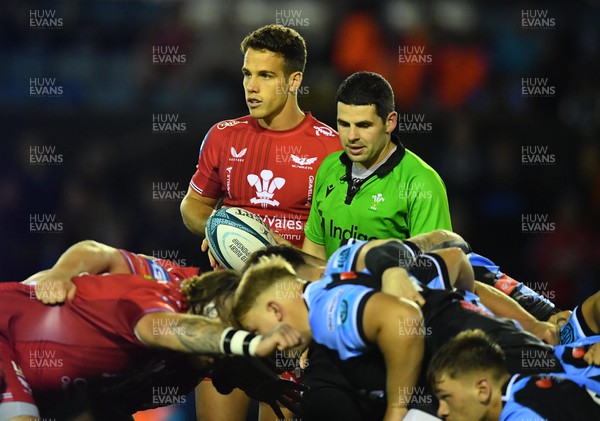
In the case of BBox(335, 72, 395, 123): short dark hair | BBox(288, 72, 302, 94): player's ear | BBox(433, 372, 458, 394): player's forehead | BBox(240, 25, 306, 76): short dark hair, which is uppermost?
BBox(240, 25, 306, 76): short dark hair

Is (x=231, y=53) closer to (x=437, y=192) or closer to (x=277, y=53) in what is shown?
(x=277, y=53)

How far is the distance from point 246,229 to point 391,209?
0.80 m

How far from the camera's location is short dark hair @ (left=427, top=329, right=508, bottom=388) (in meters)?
3.89

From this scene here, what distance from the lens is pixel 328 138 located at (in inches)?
235

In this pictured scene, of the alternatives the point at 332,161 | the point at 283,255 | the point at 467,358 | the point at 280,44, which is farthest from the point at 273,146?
the point at 467,358

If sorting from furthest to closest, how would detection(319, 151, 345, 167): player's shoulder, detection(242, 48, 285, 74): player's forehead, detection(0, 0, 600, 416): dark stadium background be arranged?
detection(0, 0, 600, 416): dark stadium background
detection(242, 48, 285, 74): player's forehead
detection(319, 151, 345, 167): player's shoulder

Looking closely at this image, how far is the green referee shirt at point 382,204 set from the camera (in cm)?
523

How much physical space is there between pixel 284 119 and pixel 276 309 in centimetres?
201

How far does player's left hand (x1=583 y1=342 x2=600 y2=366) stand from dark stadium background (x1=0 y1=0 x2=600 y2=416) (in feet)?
13.1

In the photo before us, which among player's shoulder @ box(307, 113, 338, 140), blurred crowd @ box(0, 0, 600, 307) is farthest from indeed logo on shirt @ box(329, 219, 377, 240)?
blurred crowd @ box(0, 0, 600, 307)

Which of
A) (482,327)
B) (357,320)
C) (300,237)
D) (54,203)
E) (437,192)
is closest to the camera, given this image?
(357,320)

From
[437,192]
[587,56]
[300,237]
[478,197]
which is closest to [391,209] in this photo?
[437,192]

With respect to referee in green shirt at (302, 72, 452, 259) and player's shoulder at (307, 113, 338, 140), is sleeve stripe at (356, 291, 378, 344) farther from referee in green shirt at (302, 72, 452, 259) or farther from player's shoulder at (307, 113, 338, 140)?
player's shoulder at (307, 113, 338, 140)

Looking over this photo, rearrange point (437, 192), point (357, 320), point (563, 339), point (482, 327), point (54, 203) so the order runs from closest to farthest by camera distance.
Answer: point (357, 320)
point (482, 327)
point (563, 339)
point (437, 192)
point (54, 203)
